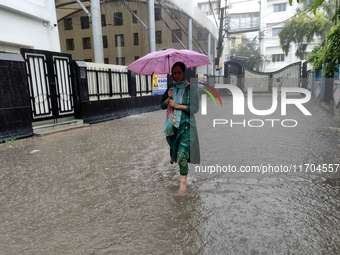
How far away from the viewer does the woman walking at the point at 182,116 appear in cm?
328

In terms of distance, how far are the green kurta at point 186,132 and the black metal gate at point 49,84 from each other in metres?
5.98

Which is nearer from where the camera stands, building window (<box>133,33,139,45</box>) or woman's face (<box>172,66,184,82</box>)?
woman's face (<box>172,66,184,82</box>)

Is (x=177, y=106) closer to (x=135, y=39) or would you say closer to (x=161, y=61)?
(x=161, y=61)

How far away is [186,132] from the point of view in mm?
3398

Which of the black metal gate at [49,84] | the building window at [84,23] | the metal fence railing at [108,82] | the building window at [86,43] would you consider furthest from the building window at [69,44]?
the black metal gate at [49,84]

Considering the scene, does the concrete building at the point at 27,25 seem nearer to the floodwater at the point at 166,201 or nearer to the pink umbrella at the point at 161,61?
the floodwater at the point at 166,201

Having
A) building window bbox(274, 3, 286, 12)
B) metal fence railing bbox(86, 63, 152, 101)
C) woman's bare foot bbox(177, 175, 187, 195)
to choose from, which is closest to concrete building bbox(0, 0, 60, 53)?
metal fence railing bbox(86, 63, 152, 101)

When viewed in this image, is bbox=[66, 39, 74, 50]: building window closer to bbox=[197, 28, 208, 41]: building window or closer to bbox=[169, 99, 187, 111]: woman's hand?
bbox=[197, 28, 208, 41]: building window

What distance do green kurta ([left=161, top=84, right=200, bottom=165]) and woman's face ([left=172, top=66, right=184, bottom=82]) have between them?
14cm

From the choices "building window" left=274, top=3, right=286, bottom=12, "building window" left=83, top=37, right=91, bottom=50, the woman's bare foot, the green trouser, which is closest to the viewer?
the green trouser

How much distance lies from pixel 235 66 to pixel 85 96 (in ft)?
64.2

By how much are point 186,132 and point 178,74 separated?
2.40ft

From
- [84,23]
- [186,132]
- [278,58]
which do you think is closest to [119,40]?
[84,23]

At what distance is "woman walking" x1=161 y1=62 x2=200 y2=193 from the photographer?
328 centimetres
